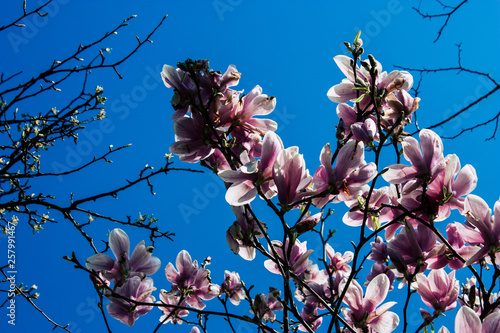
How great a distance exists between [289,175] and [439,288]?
24.6 inches

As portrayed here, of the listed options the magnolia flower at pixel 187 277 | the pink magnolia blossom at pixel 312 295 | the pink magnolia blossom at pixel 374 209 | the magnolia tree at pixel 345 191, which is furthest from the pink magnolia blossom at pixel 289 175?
the pink magnolia blossom at pixel 312 295

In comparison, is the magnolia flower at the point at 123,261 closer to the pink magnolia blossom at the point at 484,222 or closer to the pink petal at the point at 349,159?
the pink petal at the point at 349,159

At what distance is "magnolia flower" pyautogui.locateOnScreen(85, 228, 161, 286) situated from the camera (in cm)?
109

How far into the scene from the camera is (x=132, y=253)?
3.64 ft

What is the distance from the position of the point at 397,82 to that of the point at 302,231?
570mm

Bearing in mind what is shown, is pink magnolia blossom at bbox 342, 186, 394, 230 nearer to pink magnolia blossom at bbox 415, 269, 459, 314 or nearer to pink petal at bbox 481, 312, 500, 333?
pink magnolia blossom at bbox 415, 269, 459, 314

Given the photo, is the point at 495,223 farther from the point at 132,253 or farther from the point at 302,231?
the point at 132,253

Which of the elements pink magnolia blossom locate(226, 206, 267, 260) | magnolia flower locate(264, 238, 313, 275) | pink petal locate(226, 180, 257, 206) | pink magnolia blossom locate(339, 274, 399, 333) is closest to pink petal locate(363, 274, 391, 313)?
pink magnolia blossom locate(339, 274, 399, 333)

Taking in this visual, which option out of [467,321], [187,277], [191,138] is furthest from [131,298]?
[467,321]

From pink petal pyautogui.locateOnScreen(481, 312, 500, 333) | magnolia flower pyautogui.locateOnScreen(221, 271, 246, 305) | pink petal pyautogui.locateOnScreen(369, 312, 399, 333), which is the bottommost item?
pink petal pyautogui.locateOnScreen(481, 312, 500, 333)

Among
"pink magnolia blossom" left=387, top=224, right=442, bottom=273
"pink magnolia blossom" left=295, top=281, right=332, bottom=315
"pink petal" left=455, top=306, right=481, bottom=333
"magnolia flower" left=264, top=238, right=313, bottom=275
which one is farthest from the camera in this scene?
"pink magnolia blossom" left=295, top=281, right=332, bottom=315

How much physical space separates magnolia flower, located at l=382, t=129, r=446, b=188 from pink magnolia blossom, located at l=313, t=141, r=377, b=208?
0.09 meters

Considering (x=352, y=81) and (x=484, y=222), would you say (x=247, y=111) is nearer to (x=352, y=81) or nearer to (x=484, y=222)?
(x=352, y=81)

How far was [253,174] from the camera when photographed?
828mm
